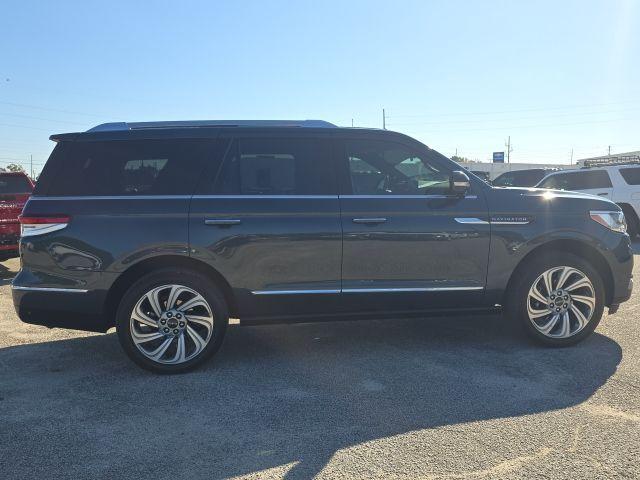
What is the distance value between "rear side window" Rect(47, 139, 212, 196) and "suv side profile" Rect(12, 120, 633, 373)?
11mm

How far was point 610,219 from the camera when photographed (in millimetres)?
4723

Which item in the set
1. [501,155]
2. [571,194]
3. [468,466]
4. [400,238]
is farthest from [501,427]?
[501,155]

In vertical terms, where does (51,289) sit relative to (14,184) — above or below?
below

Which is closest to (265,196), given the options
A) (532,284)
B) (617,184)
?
(532,284)

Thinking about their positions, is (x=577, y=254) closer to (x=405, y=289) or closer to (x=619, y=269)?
(x=619, y=269)

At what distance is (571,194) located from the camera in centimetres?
479

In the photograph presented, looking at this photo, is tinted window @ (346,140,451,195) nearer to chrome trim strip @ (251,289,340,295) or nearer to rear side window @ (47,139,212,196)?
chrome trim strip @ (251,289,340,295)

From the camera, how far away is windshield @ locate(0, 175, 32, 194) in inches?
325

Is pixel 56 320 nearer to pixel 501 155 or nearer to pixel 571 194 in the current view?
pixel 571 194

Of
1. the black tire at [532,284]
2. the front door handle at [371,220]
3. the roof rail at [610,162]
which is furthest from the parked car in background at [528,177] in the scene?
the front door handle at [371,220]

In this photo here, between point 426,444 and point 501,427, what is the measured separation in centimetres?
55

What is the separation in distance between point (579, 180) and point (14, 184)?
12796 mm

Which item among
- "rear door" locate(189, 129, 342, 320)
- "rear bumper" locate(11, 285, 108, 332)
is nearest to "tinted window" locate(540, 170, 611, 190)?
"rear door" locate(189, 129, 342, 320)

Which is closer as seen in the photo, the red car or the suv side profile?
the suv side profile
